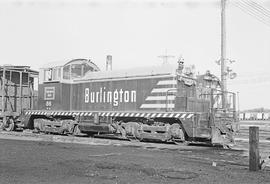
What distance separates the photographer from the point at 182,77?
53.0 feet

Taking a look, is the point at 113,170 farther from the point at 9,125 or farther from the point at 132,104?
the point at 9,125

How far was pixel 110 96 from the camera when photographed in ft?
59.7

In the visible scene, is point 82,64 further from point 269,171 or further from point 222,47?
point 269,171

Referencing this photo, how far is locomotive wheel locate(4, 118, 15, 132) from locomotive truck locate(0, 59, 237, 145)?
104 centimetres

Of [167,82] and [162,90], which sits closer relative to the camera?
[167,82]

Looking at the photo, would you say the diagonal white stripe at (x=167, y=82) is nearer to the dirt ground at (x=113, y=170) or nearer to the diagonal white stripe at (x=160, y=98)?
the diagonal white stripe at (x=160, y=98)

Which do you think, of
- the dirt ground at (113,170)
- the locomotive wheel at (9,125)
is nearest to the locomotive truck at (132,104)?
the locomotive wheel at (9,125)

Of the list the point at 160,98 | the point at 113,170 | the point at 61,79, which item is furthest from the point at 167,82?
the point at 113,170

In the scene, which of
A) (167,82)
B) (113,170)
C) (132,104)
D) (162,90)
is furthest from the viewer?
(132,104)

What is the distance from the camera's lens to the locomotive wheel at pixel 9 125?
22109 mm

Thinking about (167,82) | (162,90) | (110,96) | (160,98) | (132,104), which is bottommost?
(132,104)

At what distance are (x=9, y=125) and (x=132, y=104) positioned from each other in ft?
31.0

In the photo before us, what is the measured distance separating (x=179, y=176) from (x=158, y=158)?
A: 8.65 feet

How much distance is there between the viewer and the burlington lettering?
1750cm
